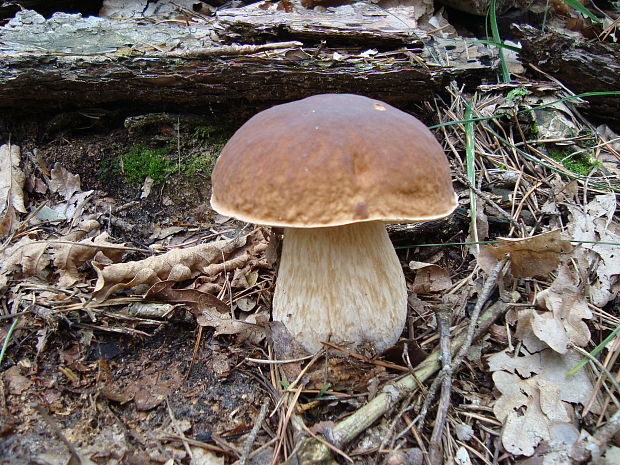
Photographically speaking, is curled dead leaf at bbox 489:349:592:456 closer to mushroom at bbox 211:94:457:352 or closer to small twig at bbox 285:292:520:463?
small twig at bbox 285:292:520:463

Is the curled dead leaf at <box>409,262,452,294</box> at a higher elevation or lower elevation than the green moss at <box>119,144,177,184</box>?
lower

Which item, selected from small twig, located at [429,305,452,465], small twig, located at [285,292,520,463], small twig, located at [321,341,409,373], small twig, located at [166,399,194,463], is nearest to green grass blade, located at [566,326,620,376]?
small twig, located at [285,292,520,463]

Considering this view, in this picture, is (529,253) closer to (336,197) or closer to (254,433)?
(336,197)

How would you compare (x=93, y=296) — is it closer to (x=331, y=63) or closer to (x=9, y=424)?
(x=9, y=424)

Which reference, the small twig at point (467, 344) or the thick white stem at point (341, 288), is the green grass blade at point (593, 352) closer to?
the small twig at point (467, 344)

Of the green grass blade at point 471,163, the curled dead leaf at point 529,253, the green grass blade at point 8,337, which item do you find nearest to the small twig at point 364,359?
the curled dead leaf at point 529,253

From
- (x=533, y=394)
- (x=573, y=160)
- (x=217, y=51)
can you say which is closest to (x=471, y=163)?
(x=573, y=160)
